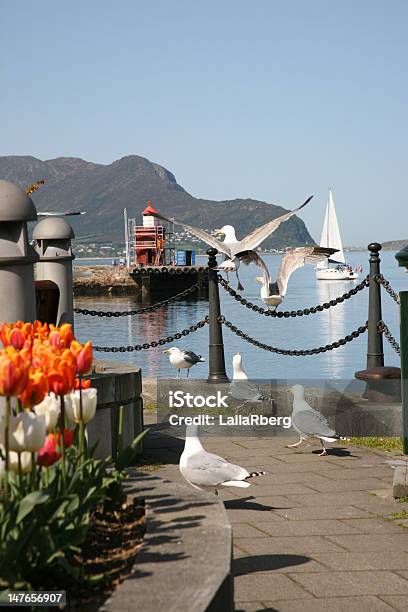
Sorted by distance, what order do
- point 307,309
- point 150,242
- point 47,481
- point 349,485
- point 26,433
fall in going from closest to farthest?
point 26,433, point 47,481, point 349,485, point 307,309, point 150,242

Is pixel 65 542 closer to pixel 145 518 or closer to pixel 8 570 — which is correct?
pixel 8 570

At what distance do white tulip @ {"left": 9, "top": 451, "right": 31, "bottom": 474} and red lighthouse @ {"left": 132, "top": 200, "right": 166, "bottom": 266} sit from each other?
3865 inches

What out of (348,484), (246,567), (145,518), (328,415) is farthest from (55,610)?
(328,415)

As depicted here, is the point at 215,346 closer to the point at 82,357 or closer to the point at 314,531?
the point at 314,531

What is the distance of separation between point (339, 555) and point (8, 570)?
2865mm

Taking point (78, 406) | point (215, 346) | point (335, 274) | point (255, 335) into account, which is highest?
point (335, 274)

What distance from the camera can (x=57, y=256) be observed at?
29.6 ft

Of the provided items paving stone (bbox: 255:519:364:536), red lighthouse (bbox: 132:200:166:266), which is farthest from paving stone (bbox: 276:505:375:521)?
red lighthouse (bbox: 132:200:166:266)

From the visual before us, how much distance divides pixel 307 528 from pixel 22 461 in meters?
3.18

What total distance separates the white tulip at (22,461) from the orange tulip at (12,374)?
1.05 ft

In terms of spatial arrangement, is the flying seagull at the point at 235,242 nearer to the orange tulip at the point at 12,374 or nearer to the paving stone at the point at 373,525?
the paving stone at the point at 373,525

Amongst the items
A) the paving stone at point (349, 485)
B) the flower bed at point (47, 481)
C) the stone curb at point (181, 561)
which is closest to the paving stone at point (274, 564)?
the stone curb at point (181, 561)

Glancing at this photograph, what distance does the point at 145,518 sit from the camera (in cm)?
355

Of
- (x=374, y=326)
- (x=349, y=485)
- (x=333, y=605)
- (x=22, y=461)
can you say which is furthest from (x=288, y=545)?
(x=374, y=326)
